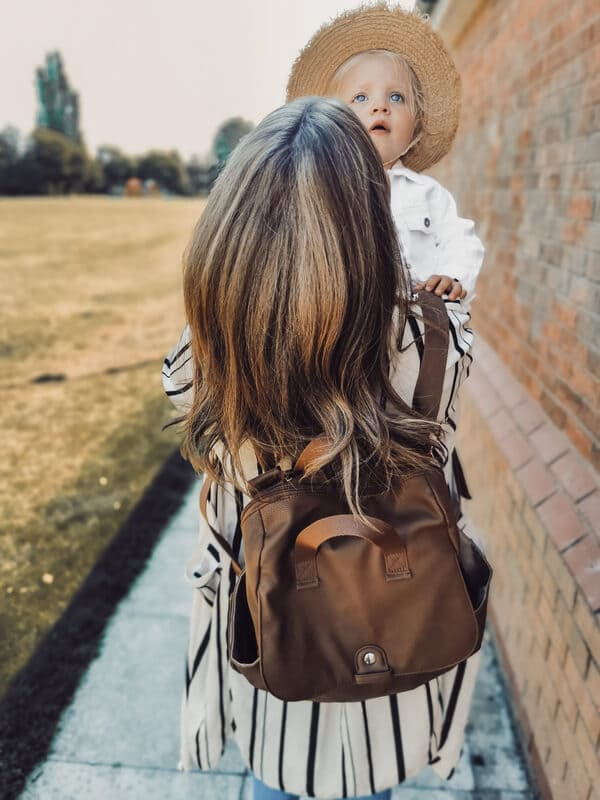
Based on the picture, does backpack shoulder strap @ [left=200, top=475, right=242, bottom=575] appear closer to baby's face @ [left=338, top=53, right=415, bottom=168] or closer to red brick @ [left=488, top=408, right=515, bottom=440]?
baby's face @ [left=338, top=53, right=415, bottom=168]

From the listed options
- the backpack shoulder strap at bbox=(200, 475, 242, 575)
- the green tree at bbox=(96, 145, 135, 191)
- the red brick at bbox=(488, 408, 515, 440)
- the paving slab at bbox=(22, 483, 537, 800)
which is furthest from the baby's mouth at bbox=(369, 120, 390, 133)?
the green tree at bbox=(96, 145, 135, 191)

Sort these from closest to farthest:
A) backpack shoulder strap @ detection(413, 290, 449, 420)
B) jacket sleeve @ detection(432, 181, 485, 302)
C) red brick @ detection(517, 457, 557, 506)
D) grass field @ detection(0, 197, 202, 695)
→ backpack shoulder strap @ detection(413, 290, 449, 420), jacket sleeve @ detection(432, 181, 485, 302), red brick @ detection(517, 457, 557, 506), grass field @ detection(0, 197, 202, 695)

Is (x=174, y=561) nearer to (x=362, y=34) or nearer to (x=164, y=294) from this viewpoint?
(x=362, y=34)

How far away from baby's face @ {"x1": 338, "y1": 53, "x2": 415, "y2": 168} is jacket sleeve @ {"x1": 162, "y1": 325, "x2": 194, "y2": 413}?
32.6 inches

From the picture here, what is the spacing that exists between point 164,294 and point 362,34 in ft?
40.0

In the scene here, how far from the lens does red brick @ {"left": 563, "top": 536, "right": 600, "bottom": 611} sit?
175 cm

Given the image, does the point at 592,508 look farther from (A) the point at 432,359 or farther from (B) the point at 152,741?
(B) the point at 152,741

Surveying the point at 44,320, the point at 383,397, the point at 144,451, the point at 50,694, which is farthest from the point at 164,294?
the point at 383,397

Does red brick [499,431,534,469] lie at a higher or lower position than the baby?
lower

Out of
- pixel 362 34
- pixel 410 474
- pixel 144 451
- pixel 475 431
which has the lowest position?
pixel 144 451

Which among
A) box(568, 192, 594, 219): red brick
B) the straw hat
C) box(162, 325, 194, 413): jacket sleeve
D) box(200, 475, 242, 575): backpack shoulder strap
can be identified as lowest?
box(200, 475, 242, 575): backpack shoulder strap

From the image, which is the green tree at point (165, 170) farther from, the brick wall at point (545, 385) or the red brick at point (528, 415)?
the red brick at point (528, 415)

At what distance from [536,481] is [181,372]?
4.83ft

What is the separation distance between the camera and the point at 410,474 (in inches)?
46.3
